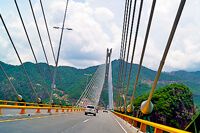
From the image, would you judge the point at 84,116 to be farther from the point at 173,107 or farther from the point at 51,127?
the point at 173,107

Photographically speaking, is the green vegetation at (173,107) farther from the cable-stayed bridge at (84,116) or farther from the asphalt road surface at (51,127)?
the asphalt road surface at (51,127)

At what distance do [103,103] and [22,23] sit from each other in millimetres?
112253

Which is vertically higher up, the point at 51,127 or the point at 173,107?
the point at 173,107

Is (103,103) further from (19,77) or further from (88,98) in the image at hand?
(88,98)

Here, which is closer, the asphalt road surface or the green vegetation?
the asphalt road surface

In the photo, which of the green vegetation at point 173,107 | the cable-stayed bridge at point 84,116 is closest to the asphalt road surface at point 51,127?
the cable-stayed bridge at point 84,116

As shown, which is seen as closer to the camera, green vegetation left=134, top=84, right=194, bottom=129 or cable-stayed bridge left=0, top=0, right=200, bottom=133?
cable-stayed bridge left=0, top=0, right=200, bottom=133

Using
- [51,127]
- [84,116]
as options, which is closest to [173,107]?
[84,116]

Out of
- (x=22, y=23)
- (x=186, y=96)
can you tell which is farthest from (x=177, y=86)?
(x=22, y=23)

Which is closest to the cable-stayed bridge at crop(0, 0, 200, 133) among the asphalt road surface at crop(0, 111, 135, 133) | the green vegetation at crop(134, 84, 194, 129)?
the asphalt road surface at crop(0, 111, 135, 133)

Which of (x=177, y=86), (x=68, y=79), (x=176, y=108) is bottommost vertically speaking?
(x=176, y=108)

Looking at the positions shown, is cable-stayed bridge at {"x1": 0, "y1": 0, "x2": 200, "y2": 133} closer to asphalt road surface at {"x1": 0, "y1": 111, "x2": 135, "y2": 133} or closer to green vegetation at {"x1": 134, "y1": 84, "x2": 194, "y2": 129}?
asphalt road surface at {"x1": 0, "y1": 111, "x2": 135, "y2": 133}

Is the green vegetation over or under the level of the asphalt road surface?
over

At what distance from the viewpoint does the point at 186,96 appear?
8319cm
